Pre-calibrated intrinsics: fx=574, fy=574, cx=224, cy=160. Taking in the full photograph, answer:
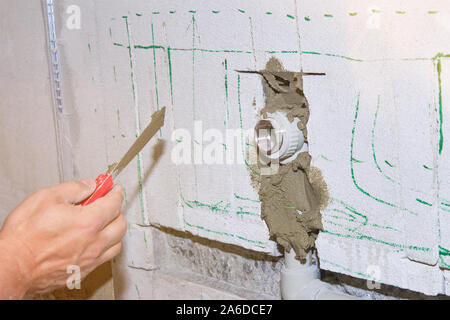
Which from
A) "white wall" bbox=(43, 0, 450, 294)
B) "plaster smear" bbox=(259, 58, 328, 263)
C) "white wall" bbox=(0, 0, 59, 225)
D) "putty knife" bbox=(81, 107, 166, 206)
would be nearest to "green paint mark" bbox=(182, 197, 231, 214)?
"white wall" bbox=(43, 0, 450, 294)

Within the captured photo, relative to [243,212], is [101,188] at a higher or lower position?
higher

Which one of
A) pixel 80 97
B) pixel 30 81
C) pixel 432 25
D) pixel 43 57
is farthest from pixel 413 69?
pixel 30 81

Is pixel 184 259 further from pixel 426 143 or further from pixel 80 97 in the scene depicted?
pixel 426 143

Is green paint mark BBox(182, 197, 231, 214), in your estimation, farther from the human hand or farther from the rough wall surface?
the human hand

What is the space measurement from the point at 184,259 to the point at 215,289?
8.3 inches

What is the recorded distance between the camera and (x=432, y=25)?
1.17m

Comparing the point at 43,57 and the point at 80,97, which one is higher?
the point at 43,57

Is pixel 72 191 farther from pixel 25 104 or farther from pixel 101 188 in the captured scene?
pixel 25 104

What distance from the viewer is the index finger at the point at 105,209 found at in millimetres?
1298

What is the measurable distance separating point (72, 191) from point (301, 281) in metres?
0.66

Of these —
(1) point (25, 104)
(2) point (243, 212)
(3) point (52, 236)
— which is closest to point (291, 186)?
(2) point (243, 212)

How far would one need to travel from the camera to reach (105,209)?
1316mm

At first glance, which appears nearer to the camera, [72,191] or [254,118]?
[72,191]

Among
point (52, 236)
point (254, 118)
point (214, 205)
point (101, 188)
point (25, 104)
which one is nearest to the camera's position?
point (52, 236)
